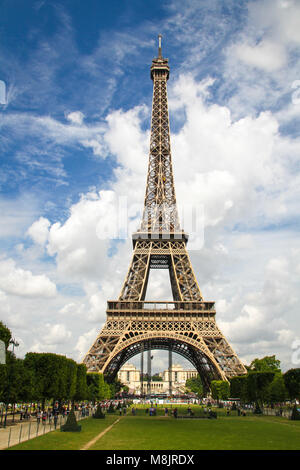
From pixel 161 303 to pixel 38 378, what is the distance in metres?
30.9

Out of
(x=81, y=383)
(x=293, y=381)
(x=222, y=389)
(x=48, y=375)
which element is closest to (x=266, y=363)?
(x=222, y=389)

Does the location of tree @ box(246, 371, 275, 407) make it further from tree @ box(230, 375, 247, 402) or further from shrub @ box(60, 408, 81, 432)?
shrub @ box(60, 408, 81, 432)

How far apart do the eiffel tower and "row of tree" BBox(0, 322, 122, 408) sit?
1057 cm

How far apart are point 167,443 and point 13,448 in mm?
8551

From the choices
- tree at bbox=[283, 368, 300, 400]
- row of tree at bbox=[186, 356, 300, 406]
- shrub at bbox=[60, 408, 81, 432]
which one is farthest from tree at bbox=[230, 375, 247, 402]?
shrub at bbox=[60, 408, 81, 432]

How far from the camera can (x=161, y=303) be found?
73.8 meters

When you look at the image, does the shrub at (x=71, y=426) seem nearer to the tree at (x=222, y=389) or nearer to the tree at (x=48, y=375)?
the tree at (x=48, y=375)

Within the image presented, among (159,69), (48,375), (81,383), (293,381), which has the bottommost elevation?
(81,383)

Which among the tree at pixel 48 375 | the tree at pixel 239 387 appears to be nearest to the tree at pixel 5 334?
the tree at pixel 48 375

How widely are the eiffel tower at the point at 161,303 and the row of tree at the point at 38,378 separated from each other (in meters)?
10.6

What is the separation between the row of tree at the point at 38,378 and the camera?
39.8 m

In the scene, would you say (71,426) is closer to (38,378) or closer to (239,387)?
(38,378)

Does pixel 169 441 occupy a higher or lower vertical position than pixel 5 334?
lower
